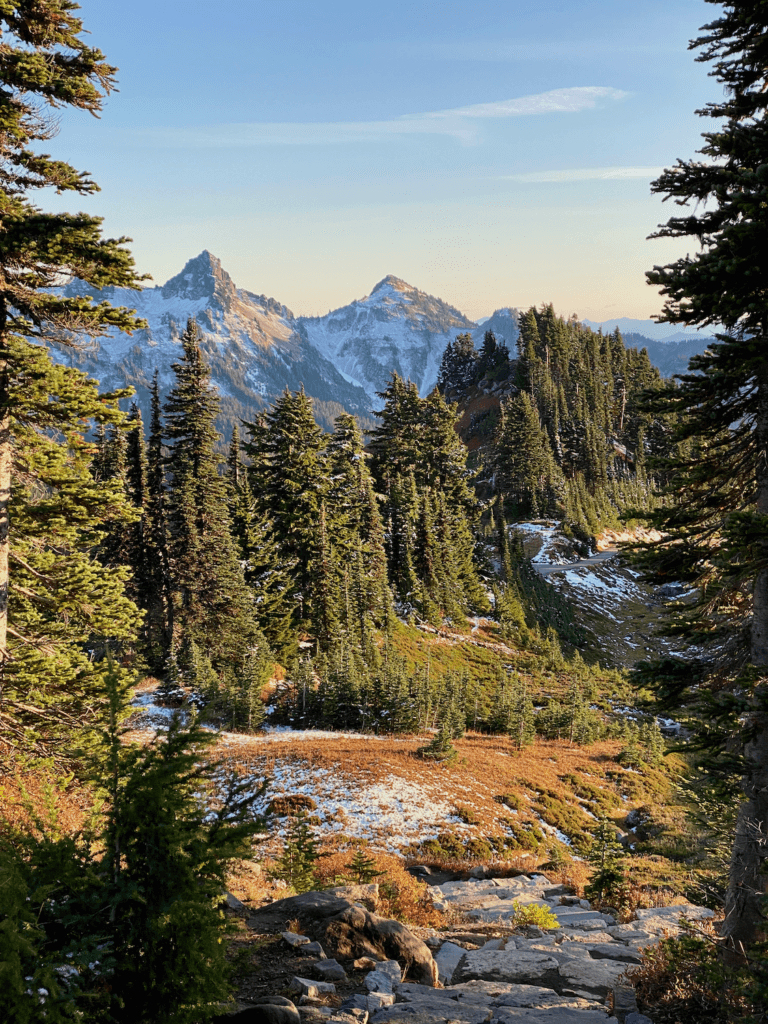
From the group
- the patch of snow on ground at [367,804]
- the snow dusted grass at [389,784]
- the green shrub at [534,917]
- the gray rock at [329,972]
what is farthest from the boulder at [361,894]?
the patch of snow on ground at [367,804]

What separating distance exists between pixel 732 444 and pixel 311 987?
933 cm

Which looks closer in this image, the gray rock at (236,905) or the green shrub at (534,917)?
the gray rock at (236,905)

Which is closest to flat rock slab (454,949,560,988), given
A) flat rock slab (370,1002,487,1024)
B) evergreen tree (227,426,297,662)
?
flat rock slab (370,1002,487,1024)

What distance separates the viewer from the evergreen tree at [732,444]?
7.07m

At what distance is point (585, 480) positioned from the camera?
106 meters

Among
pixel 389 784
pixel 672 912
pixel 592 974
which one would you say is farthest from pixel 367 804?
pixel 592 974

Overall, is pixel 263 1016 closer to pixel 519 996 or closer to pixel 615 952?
pixel 519 996

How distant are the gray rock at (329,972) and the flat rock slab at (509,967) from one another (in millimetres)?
2207

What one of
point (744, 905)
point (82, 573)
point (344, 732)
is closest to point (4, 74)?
point (82, 573)

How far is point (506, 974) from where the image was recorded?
30.5 ft

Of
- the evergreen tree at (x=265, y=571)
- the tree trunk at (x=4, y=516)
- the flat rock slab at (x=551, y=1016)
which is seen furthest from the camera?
the evergreen tree at (x=265, y=571)

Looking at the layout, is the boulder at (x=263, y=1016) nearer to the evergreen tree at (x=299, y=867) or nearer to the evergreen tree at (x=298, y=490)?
the evergreen tree at (x=299, y=867)

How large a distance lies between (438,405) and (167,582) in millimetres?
36833

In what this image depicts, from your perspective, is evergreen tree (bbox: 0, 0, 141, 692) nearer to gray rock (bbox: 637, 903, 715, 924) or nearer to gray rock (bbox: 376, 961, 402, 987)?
gray rock (bbox: 376, 961, 402, 987)
